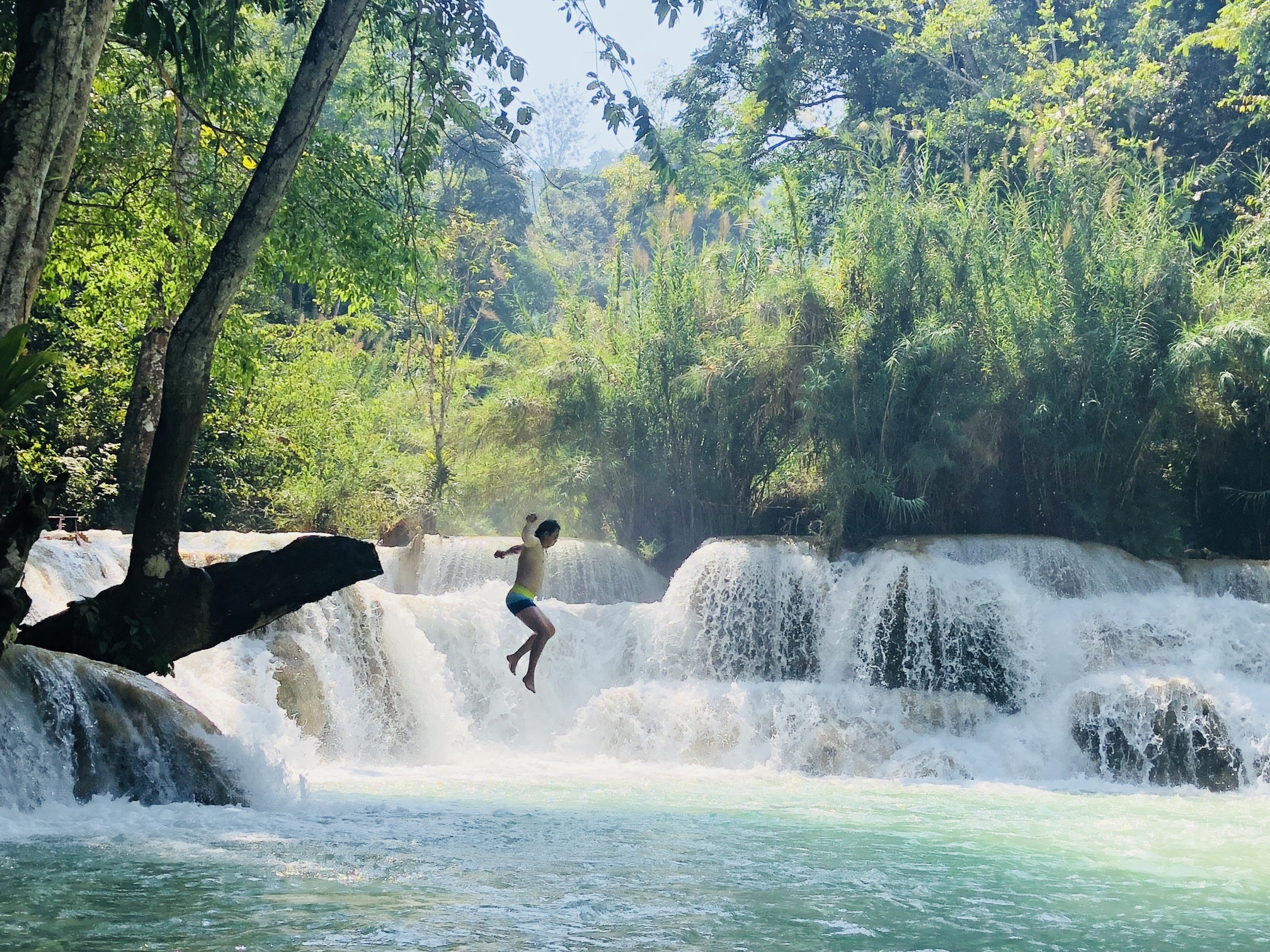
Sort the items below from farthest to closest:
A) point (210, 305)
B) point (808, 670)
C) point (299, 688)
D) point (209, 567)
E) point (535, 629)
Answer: point (808, 670)
point (299, 688)
point (535, 629)
point (209, 567)
point (210, 305)

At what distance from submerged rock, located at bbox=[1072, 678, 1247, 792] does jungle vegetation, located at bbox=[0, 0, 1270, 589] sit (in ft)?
11.1

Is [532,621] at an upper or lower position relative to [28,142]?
lower

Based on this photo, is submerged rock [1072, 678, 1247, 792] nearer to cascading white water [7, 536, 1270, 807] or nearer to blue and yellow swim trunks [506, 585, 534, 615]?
cascading white water [7, 536, 1270, 807]

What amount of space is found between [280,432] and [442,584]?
10.6 ft

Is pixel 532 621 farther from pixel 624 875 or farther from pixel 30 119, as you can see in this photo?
pixel 30 119

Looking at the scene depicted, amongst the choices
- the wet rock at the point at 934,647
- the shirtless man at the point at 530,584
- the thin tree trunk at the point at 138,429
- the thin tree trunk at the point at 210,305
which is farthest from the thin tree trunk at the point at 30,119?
the wet rock at the point at 934,647

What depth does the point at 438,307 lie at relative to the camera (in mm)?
23781

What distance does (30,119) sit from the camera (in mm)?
6508

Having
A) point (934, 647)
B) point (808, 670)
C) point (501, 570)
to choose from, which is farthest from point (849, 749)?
point (501, 570)

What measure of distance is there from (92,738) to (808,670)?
8.64 metres

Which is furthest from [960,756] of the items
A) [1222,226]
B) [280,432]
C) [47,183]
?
[1222,226]

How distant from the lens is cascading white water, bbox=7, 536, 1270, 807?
11711mm

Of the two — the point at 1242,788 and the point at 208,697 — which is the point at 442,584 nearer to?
the point at 208,697

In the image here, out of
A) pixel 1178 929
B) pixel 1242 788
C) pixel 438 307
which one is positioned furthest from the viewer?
pixel 438 307
